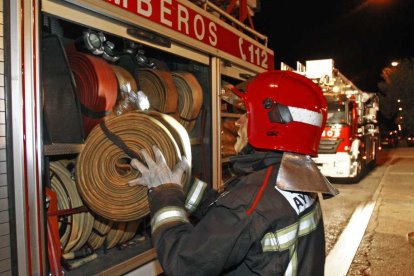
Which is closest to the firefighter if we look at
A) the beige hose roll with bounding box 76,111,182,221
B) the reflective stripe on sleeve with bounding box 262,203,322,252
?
the reflective stripe on sleeve with bounding box 262,203,322,252

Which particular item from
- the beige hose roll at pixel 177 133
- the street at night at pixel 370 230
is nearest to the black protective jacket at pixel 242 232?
the beige hose roll at pixel 177 133

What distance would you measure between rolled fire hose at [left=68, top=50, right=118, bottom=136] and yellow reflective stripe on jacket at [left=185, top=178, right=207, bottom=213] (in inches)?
29.4

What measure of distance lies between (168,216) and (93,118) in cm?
117

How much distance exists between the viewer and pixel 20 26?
1690 mm

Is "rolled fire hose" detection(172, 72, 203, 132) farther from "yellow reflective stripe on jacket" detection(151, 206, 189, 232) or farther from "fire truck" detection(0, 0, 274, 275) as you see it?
"yellow reflective stripe on jacket" detection(151, 206, 189, 232)

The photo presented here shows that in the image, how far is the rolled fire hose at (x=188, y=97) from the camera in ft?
11.1

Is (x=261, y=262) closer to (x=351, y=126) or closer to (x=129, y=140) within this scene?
(x=129, y=140)

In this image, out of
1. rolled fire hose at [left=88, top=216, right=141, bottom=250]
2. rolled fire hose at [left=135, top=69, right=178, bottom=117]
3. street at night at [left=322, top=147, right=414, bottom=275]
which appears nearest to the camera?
rolled fire hose at [left=88, top=216, right=141, bottom=250]

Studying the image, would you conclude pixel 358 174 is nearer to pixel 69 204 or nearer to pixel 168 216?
pixel 69 204

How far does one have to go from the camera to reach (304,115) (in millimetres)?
1829

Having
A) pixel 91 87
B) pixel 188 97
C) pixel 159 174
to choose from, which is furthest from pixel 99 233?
pixel 188 97

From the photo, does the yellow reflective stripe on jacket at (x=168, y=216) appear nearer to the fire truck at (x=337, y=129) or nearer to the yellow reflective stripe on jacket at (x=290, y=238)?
the yellow reflective stripe on jacket at (x=290, y=238)

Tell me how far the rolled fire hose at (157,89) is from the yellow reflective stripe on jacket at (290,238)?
1.71m

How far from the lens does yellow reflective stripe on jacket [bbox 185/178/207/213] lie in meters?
2.33
